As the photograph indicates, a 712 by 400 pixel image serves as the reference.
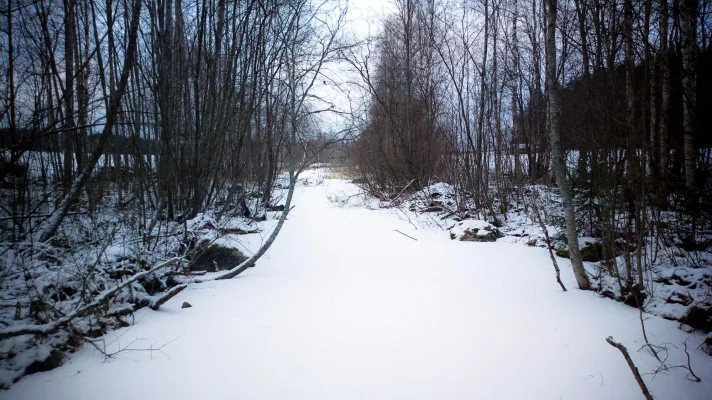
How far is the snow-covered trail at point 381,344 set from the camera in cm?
166

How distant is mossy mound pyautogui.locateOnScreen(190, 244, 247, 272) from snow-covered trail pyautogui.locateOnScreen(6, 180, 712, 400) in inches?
25.4

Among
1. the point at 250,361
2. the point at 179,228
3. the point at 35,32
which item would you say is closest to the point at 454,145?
the point at 179,228

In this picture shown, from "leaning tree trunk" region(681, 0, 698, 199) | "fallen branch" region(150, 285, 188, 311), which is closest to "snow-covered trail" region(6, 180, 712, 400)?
"fallen branch" region(150, 285, 188, 311)

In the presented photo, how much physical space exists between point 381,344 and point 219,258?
2.85 meters

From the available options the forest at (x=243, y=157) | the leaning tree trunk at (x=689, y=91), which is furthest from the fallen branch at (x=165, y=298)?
the leaning tree trunk at (x=689, y=91)

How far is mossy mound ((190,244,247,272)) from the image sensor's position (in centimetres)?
400

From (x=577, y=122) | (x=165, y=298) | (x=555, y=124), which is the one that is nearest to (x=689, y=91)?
(x=577, y=122)

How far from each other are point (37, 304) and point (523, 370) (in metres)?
3.08

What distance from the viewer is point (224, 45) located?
4898 millimetres

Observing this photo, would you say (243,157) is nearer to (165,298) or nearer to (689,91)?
(165,298)

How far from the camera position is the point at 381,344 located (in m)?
2.14

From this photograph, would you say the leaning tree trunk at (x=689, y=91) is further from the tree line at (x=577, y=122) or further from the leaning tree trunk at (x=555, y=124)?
the leaning tree trunk at (x=555, y=124)

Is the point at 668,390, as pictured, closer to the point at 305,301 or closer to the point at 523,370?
the point at 523,370

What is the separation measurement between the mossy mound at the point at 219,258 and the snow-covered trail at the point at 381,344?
2.11 ft
